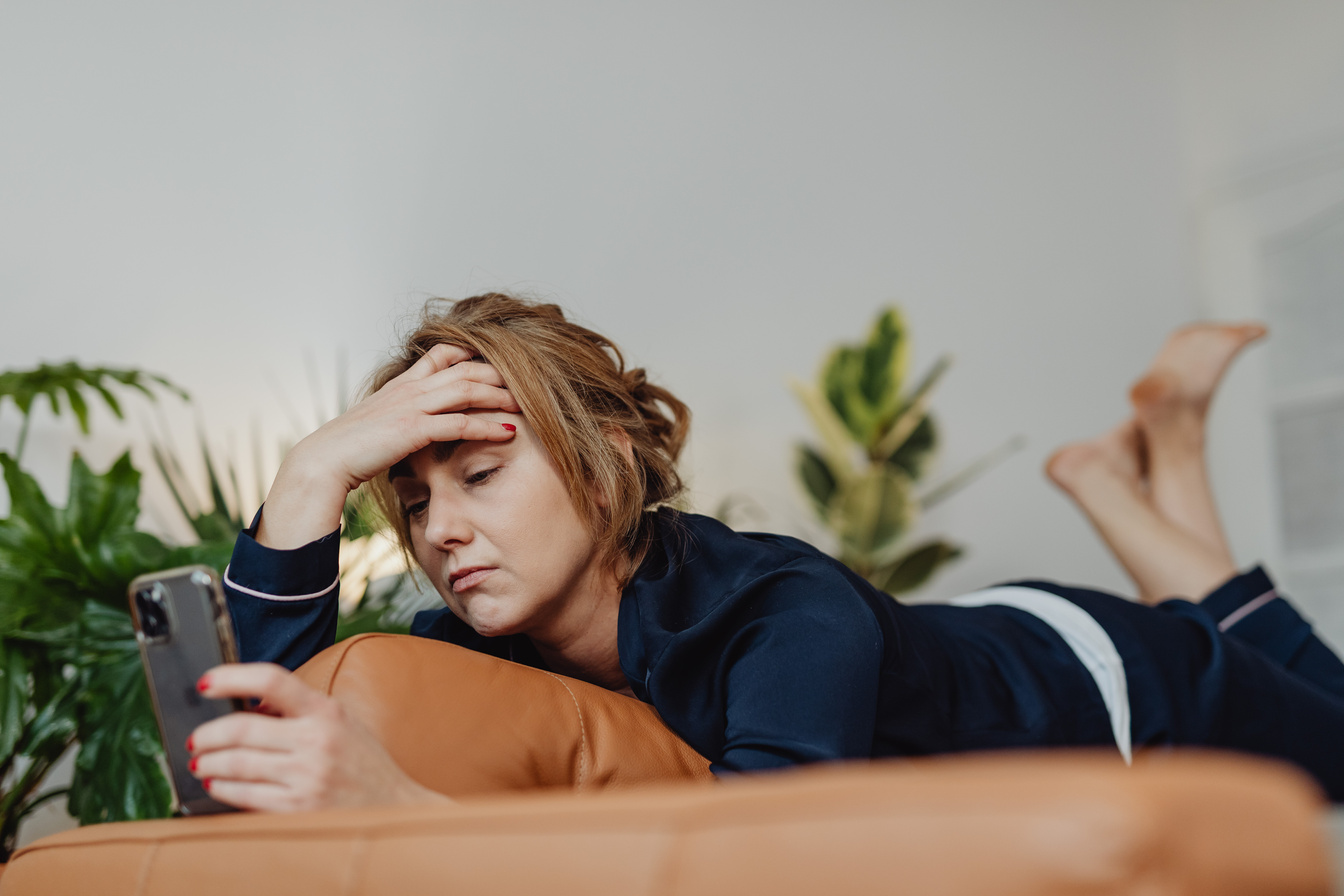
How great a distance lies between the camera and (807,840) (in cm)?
30

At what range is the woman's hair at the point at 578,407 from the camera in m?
1.00

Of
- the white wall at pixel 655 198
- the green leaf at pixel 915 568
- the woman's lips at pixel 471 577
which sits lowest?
the green leaf at pixel 915 568

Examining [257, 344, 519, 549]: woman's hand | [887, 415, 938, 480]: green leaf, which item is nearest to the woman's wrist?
[257, 344, 519, 549]: woman's hand

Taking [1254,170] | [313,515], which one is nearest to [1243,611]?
[313,515]

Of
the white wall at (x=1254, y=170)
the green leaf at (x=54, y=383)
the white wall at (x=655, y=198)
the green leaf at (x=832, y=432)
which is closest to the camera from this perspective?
the green leaf at (x=54, y=383)

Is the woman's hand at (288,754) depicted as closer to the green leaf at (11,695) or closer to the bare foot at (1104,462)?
the green leaf at (11,695)

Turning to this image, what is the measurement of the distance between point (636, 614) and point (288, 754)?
0.45m

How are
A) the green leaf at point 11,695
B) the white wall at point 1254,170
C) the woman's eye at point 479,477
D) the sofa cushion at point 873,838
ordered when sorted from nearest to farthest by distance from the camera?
the sofa cushion at point 873,838
the woman's eye at point 479,477
the green leaf at point 11,695
the white wall at point 1254,170

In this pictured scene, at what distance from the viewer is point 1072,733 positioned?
1.08 m

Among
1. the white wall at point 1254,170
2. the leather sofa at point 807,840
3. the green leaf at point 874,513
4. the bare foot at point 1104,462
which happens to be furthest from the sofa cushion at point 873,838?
the white wall at point 1254,170

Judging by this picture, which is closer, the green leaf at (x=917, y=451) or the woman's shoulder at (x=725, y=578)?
the woman's shoulder at (x=725, y=578)

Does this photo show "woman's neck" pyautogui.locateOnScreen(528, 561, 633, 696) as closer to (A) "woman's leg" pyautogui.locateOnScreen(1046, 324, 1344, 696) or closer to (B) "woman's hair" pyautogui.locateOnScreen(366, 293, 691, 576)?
(B) "woman's hair" pyautogui.locateOnScreen(366, 293, 691, 576)

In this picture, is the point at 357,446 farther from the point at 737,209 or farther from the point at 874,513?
the point at 737,209

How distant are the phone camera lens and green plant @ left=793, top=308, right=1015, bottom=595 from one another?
70.0 inches
